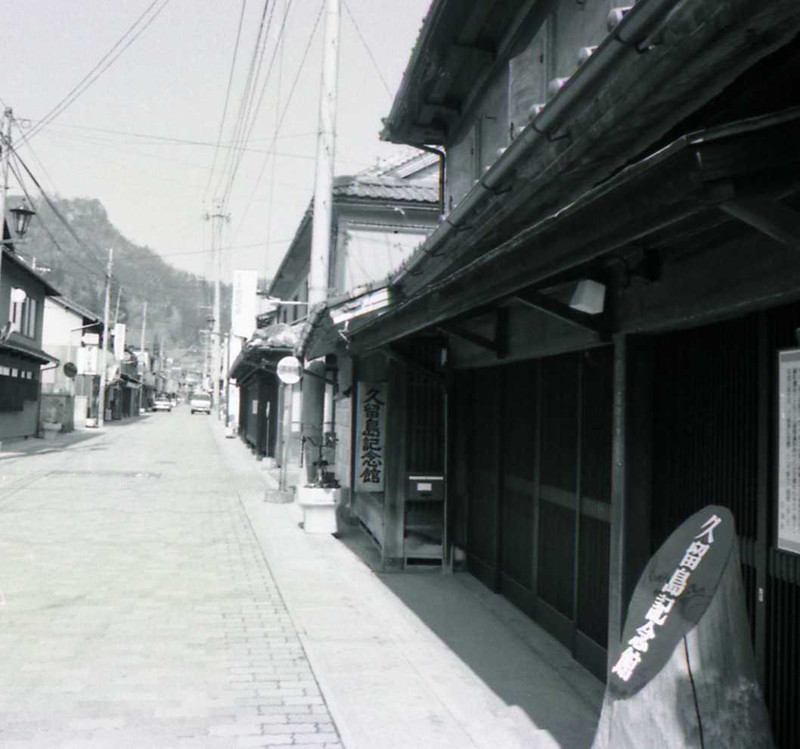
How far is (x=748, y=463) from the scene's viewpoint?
14.4 feet

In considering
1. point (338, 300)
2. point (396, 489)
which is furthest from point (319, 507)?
point (338, 300)

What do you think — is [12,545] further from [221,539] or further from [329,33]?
[329,33]

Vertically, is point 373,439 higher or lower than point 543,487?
higher

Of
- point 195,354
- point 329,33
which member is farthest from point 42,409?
point 195,354

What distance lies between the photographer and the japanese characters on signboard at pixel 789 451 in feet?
12.4

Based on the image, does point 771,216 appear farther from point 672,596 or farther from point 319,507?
point 319,507

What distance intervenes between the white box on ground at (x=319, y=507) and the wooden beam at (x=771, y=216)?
10669 mm

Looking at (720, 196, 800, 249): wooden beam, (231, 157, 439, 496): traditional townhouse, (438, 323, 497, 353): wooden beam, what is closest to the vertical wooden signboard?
(720, 196, 800, 249): wooden beam

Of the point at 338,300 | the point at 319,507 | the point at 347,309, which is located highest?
the point at 338,300

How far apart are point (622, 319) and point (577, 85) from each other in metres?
1.50

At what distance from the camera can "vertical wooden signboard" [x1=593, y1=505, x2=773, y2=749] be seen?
3.47 m

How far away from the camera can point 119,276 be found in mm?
94062

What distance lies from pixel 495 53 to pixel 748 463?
7744 mm

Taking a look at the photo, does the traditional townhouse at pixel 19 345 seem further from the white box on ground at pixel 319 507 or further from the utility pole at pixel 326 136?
the white box on ground at pixel 319 507
